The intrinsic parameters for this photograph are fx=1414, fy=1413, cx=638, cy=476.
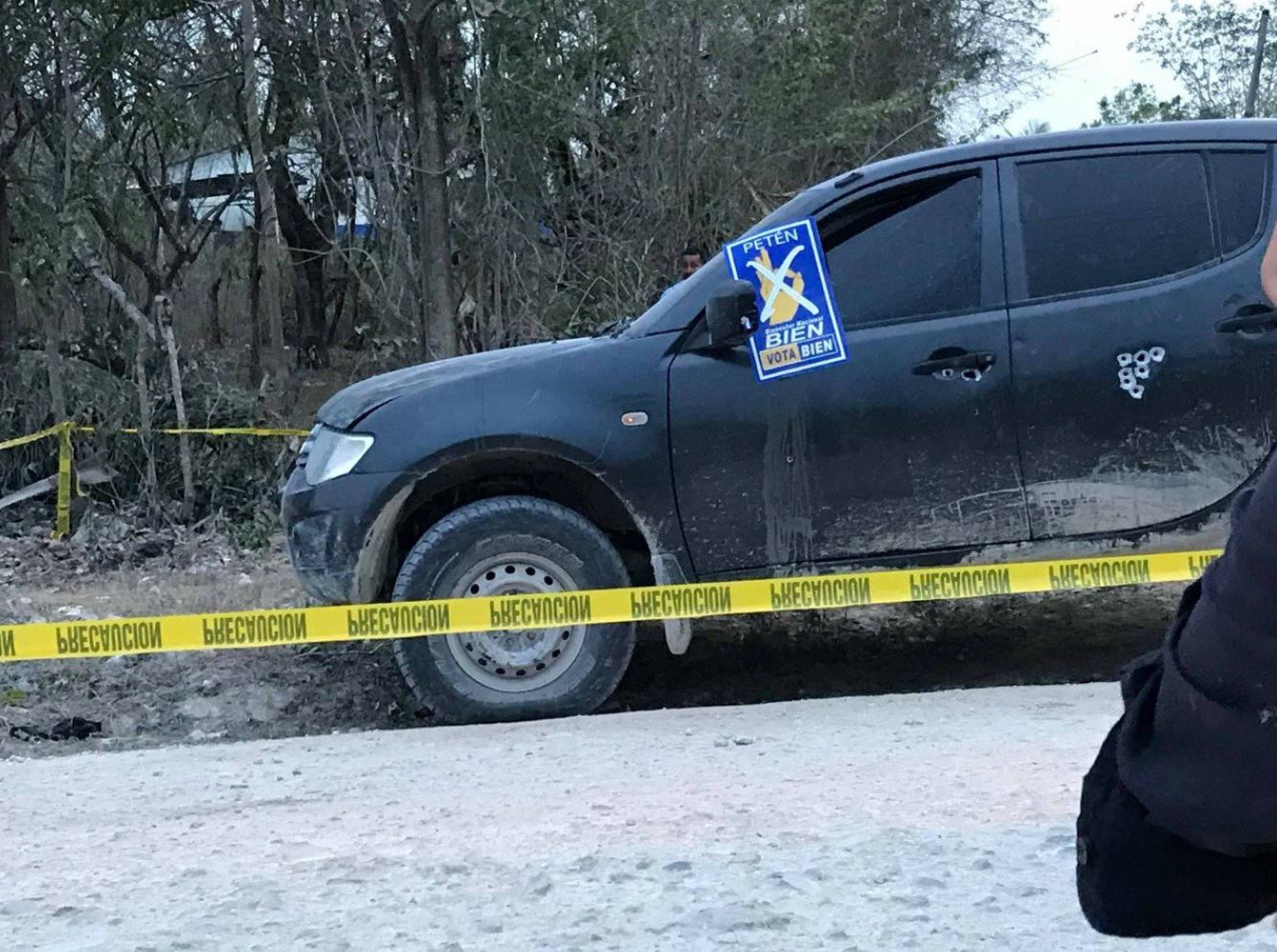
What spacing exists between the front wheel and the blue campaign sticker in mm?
947


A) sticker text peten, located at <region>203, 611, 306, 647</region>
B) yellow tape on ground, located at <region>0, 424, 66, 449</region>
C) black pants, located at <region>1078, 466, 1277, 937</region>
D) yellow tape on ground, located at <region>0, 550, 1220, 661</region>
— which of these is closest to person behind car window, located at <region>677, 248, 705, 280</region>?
yellow tape on ground, located at <region>0, 424, 66, 449</region>

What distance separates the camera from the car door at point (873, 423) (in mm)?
5168

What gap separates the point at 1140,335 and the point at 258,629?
3.41 meters

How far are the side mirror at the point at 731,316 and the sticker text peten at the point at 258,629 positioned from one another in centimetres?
187

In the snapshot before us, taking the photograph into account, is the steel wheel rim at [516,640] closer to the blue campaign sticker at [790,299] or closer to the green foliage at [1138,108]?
the blue campaign sticker at [790,299]

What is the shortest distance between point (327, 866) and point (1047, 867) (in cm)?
183

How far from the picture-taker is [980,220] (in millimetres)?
5309

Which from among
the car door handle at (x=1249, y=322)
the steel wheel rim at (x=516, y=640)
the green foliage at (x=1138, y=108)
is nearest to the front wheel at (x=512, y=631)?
the steel wheel rim at (x=516, y=640)

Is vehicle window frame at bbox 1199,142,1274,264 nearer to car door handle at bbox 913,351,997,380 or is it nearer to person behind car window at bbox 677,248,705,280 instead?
car door handle at bbox 913,351,997,380

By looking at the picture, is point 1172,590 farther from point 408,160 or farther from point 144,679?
point 408,160

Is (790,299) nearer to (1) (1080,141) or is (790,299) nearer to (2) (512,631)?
(1) (1080,141)

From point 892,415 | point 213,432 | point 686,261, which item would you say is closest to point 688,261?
point 686,261

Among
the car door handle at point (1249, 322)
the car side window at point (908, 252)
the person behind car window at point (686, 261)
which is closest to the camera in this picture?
the car door handle at point (1249, 322)

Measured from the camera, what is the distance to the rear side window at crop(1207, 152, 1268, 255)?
5.21 m
